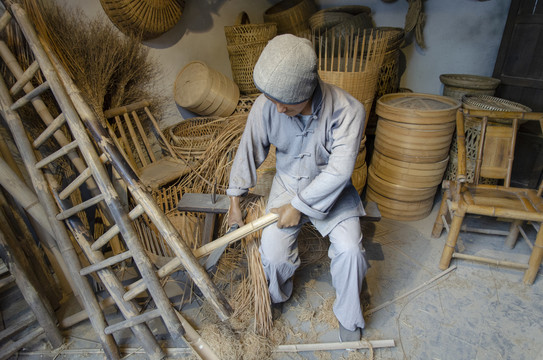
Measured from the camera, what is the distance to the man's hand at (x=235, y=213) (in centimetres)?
174

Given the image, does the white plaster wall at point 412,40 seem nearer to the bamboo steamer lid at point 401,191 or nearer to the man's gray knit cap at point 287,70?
the bamboo steamer lid at point 401,191

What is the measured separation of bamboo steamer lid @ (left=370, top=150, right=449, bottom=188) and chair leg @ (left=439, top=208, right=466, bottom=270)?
1.79 feet

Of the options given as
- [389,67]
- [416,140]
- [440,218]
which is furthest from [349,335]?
[389,67]

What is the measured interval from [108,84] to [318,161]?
1751 millimetres

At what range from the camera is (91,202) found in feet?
4.90

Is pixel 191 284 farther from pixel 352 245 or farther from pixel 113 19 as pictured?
pixel 113 19

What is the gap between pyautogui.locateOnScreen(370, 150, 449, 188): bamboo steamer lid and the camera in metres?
2.51

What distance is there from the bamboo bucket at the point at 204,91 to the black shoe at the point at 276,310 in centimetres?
177

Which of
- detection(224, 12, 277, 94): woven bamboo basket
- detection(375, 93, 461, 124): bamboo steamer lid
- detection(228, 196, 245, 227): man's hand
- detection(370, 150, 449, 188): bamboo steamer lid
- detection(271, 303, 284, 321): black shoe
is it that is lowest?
detection(271, 303, 284, 321): black shoe

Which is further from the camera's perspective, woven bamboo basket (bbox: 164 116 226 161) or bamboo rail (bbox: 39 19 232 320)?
woven bamboo basket (bbox: 164 116 226 161)

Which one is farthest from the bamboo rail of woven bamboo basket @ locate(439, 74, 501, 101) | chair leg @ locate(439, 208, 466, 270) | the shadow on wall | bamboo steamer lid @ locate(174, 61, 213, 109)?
woven bamboo basket @ locate(439, 74, 501, 101)

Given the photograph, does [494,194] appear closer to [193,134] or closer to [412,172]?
[412,172]

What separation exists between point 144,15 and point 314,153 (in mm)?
1884

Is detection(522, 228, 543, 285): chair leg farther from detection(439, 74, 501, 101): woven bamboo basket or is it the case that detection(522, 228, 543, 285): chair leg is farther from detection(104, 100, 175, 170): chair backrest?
detection(104, 100, 175, 170): chair backrest
